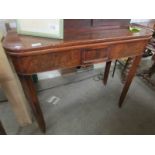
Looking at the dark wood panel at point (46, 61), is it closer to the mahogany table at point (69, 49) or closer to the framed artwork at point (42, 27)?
the mahogany table at point (69, 49)

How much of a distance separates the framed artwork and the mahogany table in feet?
0.12

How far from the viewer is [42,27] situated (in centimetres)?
83

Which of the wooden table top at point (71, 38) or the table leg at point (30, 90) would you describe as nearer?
the wooden table top at point (71, 38)

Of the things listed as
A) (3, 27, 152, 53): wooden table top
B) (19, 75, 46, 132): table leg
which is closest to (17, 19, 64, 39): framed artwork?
(3, 27, 152, 53): wooden table top

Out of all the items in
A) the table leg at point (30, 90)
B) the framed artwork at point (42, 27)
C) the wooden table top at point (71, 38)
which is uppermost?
the framed artwork at point (42, 27)

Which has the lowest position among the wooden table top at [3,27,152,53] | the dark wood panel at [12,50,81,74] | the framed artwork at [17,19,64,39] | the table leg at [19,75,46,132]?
the table leg at [19,75,46,132]

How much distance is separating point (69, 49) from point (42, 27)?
214 millimetres

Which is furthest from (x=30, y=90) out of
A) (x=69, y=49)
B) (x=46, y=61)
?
(x=69, y=49)

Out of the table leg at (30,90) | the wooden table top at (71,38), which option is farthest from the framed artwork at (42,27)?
the table leg at (30,90)

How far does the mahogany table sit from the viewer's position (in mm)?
756

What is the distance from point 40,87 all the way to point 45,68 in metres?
0.99

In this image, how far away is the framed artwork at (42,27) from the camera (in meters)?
0.80

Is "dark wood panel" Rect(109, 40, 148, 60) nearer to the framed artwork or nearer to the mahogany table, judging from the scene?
the mahogany table

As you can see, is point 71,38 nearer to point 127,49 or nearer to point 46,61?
point 46,61
